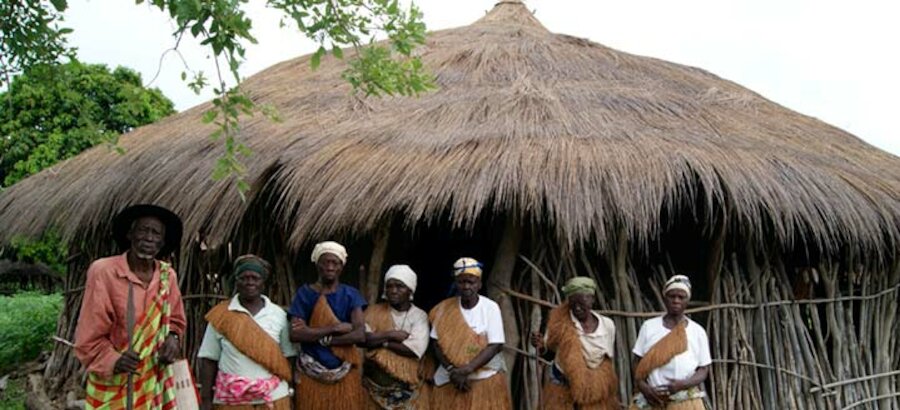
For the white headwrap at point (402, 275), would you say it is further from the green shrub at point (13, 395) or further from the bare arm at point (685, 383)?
the green shrub at point (13, 395)

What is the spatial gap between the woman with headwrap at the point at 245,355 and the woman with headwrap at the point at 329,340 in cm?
13

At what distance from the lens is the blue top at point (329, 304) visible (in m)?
5.27

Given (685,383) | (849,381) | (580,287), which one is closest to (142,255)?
(580,287)

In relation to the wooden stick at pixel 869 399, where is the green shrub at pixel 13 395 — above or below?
above

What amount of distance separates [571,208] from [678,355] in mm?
1041

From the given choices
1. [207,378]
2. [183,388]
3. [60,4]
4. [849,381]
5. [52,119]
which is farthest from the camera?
[52,119]

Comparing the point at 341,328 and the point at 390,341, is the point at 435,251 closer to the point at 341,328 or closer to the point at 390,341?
the point at 390,341

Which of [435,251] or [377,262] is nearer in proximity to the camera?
[377,262]

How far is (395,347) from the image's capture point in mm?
5457

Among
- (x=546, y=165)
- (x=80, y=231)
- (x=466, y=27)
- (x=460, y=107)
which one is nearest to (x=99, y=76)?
(x=466, y=27)

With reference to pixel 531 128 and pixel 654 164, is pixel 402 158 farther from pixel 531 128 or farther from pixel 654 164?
pixel 654 164

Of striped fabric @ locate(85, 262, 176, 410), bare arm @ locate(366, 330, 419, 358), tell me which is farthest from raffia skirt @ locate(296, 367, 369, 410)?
striped fabric @ locate(85, 262, 176, 410)

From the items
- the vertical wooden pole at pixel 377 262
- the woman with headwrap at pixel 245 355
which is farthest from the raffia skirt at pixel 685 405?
the vertical wooden pole at pixel 377 262

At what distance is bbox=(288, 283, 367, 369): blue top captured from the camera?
527 cm
